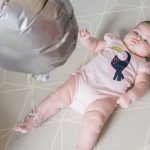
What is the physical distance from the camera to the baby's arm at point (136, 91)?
0.96 meters

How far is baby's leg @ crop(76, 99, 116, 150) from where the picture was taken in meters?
0.90

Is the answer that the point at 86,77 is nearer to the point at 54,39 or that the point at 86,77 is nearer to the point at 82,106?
the point at 82,106

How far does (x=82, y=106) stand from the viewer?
0.98 meters

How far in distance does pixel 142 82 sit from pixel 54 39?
514 mm

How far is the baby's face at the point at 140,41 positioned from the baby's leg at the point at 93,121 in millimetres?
181

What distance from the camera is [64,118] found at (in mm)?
985

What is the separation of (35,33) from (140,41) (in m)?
0.57

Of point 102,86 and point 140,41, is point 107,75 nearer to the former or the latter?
point 102,86

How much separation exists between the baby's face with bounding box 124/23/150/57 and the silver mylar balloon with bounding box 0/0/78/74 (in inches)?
19.0

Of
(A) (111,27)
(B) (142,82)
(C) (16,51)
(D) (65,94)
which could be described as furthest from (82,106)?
(C) (16,51)

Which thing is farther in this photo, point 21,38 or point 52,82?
point 52,82

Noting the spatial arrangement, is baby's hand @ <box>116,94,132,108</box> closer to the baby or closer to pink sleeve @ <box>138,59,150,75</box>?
the baby

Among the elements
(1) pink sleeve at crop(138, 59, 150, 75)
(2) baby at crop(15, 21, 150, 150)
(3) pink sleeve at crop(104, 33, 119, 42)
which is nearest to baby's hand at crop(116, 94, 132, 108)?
(2) baby at crop(15, 21, 150, 150)

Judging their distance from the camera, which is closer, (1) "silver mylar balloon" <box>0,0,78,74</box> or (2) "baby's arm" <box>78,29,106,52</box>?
(1) "silver mylar balloon" <box>0,0,78,74</box>
